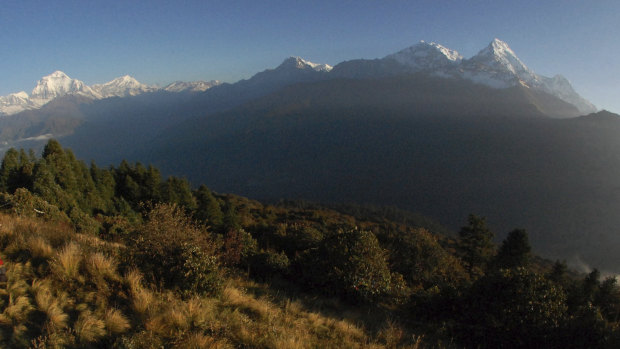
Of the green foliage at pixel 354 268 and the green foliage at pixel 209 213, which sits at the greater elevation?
the green foliage at pixel 354 268

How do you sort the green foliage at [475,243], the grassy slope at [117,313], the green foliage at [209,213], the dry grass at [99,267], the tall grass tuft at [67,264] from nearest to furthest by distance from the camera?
the grassy slope at [117,313] → the tall grass tuft at [67,264] → the dry grass at [99,267] → the green foliage at [475,243] → the green foliage at [209,213]

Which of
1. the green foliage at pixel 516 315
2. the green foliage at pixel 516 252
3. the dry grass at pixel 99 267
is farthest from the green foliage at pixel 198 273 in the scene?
the green foliage at pixel 516 252

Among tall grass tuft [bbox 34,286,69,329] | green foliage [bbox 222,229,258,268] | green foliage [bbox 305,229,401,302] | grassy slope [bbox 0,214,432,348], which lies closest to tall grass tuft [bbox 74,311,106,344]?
grassy slope [bbox 0,214,432,348]

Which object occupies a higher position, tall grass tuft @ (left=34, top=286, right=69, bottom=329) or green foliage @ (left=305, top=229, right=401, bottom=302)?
tall grass tuft @ (left=34, top=286, right=69, bottom=329)

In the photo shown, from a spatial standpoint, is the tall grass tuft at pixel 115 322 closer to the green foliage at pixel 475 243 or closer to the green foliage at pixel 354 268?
the green foliage at pixel 354 268

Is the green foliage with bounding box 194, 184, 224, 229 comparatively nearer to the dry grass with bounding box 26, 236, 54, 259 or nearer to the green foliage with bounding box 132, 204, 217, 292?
the green foliage with bounding box 132, 204, 217, 292

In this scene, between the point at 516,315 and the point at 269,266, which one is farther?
the point at 269,266

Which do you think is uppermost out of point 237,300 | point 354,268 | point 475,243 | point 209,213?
point 237,300

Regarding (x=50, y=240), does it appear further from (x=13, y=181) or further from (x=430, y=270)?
(x=13, y=181)

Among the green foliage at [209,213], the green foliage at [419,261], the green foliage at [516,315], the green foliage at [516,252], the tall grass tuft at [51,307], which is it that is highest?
the tall grass tuft at [51,307]

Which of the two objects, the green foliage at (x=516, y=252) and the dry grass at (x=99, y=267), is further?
the green foliage at (x=516, y=252)

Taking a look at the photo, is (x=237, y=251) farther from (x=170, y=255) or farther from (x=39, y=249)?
(x=39, y=249)

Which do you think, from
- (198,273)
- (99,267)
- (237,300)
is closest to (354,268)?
(237,300)

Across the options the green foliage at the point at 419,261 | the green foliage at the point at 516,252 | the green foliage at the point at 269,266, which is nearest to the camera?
the green foliage at the point at 269,266
